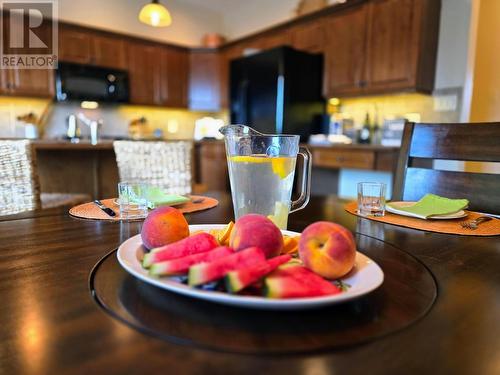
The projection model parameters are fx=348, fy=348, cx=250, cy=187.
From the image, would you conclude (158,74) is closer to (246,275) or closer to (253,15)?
(253,15)

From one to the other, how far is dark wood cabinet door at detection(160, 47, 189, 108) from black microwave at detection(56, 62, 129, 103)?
528 mm

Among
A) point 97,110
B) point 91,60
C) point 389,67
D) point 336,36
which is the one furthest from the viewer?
point 97,110

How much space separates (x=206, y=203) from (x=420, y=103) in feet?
8.61

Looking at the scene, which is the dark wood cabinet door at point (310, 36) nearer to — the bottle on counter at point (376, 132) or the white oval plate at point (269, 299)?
the bottle on counter at point (376, 132)

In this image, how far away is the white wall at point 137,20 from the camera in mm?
3963

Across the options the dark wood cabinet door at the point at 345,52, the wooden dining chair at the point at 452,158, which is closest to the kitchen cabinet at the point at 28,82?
the dark wood cabinet door at the point at 345,52

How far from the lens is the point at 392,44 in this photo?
284 cm

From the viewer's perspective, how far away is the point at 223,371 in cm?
28

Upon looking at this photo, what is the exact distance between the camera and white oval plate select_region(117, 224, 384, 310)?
0.34m

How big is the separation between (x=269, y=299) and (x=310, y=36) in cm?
357

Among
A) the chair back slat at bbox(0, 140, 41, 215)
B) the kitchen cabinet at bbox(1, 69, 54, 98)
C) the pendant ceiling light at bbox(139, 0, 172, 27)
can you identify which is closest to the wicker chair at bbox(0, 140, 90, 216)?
the chair back slat at bbox(0, 140, 41, 215)

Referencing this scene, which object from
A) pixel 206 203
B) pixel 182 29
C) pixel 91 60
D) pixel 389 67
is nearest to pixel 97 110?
pixel 91 60

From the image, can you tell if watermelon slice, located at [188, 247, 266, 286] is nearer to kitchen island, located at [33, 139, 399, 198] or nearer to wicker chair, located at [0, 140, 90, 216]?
wicker chair, located at [0, 140, 90, 216]

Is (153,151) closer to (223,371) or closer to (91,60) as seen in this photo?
(223,371)
